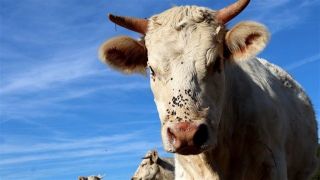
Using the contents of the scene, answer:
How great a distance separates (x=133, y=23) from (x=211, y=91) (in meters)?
1.36

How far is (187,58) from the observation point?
636cm

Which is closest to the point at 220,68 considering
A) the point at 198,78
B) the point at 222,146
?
the point at 198,78

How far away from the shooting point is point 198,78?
20.6 feet

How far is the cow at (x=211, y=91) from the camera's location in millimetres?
6062

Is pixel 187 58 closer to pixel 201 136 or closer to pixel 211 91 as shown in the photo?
pixel 211 91

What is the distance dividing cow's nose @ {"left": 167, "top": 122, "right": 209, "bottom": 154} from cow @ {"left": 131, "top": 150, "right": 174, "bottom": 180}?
14661 mm

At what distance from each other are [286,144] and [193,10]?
90.7 inches

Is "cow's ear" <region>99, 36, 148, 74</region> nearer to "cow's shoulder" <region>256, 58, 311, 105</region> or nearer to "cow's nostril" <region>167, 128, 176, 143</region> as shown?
"cow's nostril" <region>167, 128, 176, 143</region>

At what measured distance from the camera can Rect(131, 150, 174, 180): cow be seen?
20.4 m

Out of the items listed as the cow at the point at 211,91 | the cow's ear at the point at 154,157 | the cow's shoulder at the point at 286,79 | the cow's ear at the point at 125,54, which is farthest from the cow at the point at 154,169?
the cow's ear at the point at 125,54

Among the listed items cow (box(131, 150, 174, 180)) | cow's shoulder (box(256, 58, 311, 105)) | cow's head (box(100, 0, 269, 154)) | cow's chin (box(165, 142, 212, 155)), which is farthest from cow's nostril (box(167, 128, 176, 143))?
cow (box(131, 150, 174, 180))

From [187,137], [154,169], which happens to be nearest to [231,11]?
[187,137]

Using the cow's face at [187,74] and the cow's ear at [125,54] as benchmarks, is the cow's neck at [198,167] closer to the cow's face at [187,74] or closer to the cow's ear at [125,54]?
the cow's face at [187,74]

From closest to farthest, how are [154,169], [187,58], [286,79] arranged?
[187,58]
[286,79]
[154,169]
